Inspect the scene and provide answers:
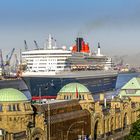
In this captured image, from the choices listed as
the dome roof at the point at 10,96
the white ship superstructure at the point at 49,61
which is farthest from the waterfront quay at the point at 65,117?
the white ship superstructure at the point at 49,61

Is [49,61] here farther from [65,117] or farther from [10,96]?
[10,96]

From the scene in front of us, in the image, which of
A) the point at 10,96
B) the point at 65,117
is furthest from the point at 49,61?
the point at 10,96

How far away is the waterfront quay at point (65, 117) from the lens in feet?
262

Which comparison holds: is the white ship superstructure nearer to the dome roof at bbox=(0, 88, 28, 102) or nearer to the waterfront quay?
the waterfront quay

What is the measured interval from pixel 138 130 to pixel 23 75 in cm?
12793

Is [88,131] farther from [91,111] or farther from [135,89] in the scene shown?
[135,89]

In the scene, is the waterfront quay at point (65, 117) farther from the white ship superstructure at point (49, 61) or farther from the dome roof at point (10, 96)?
the white ship superstructure at point (49, 61)

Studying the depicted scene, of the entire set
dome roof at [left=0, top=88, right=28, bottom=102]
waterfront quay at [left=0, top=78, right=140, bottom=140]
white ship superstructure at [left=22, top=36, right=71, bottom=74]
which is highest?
white ship superstructure at [left=22, top=36, right=71, bottom=74]

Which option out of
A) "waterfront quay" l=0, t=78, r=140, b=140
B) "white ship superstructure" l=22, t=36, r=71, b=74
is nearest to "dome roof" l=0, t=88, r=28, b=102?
"waterfront quay" l=0, t=78, r=140, b=140

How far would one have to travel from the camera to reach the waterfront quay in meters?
79.9

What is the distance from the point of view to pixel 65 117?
9056cm

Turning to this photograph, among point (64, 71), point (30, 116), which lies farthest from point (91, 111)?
point (64, 71)

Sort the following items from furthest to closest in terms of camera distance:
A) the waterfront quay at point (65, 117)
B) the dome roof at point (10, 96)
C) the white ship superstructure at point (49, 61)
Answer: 1. the white ship superstructure at point (49, 61)
2. the dome roof at point (10, 96)
3. the waterfront quay at point (65, 117)

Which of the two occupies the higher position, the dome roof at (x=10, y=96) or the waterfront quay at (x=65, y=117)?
the dome roof at (x=10, y=96)
